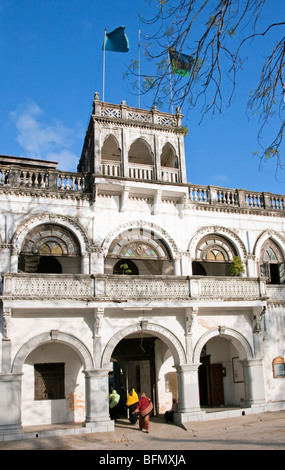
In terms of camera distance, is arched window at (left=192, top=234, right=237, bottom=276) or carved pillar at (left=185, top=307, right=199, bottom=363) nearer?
carved pillar at (left=185, top=307, right=199, bottom=363)

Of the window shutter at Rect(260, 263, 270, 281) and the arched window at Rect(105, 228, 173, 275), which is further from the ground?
the arched window at Rect(105, 228, 173, 275)

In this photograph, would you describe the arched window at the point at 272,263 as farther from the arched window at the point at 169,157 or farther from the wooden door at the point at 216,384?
the arched window at the point at 169,157

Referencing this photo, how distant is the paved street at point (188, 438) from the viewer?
13.4 metres

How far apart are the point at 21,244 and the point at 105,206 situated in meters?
3.61

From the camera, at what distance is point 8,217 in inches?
688

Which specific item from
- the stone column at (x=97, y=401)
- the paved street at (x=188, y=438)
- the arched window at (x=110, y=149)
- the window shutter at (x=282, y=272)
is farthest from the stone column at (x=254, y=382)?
the arched window at (x=110, y=149)

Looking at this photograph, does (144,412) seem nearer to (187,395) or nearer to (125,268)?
(187,395)

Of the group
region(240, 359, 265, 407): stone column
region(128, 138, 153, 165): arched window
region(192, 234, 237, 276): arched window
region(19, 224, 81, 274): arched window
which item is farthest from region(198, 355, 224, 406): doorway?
region(128, 138, 153, 165): arched window

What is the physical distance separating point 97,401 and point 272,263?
32.0ft

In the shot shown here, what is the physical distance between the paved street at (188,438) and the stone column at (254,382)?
24.5 inches

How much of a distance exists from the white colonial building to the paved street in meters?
0.59

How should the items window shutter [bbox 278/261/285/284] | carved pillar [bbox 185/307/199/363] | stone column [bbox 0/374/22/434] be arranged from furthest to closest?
1. window shutter [bbox 278/261/285/284]
2. carved pillar [bbox 185/307/199/363]
3. stone column [bbox 0/374/22/434]

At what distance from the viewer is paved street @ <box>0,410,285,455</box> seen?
43.8ft

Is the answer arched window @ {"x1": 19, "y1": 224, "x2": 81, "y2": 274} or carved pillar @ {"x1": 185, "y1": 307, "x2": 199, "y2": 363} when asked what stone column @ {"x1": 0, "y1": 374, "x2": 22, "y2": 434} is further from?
carved pillar @ {"x1": 185, "y1": 307, "x2": 199, "y2": 363}
